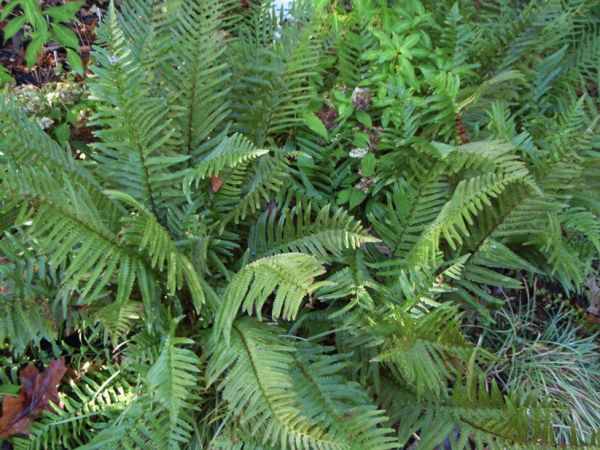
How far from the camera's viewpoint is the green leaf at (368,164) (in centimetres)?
235

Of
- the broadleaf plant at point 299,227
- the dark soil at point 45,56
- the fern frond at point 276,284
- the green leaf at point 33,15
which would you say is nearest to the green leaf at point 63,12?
the green leaf at point 33,15

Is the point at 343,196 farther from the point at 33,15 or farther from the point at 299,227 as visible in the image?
the point at 33,15

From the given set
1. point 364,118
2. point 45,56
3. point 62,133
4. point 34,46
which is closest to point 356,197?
point 364,118

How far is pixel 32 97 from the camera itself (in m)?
2.58

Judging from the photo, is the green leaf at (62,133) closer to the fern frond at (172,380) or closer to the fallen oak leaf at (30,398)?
the fallen oak leaf at (30,398)

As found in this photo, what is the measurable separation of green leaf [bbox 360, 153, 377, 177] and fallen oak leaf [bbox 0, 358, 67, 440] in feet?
4.42

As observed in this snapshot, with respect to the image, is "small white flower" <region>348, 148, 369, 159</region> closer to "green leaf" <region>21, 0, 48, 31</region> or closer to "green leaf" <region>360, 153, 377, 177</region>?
"green leaf" <region>360, 153, 377, 177</region>

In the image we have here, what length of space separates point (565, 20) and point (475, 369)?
66.0 inches

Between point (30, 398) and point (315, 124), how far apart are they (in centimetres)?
145

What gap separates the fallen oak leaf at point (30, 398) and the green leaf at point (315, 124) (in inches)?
50.4

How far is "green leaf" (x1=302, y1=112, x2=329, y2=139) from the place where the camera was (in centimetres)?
232

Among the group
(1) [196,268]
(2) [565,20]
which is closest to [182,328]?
(1) [196,268]

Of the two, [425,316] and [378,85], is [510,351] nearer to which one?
[425,316]

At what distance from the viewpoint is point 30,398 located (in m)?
2.07
